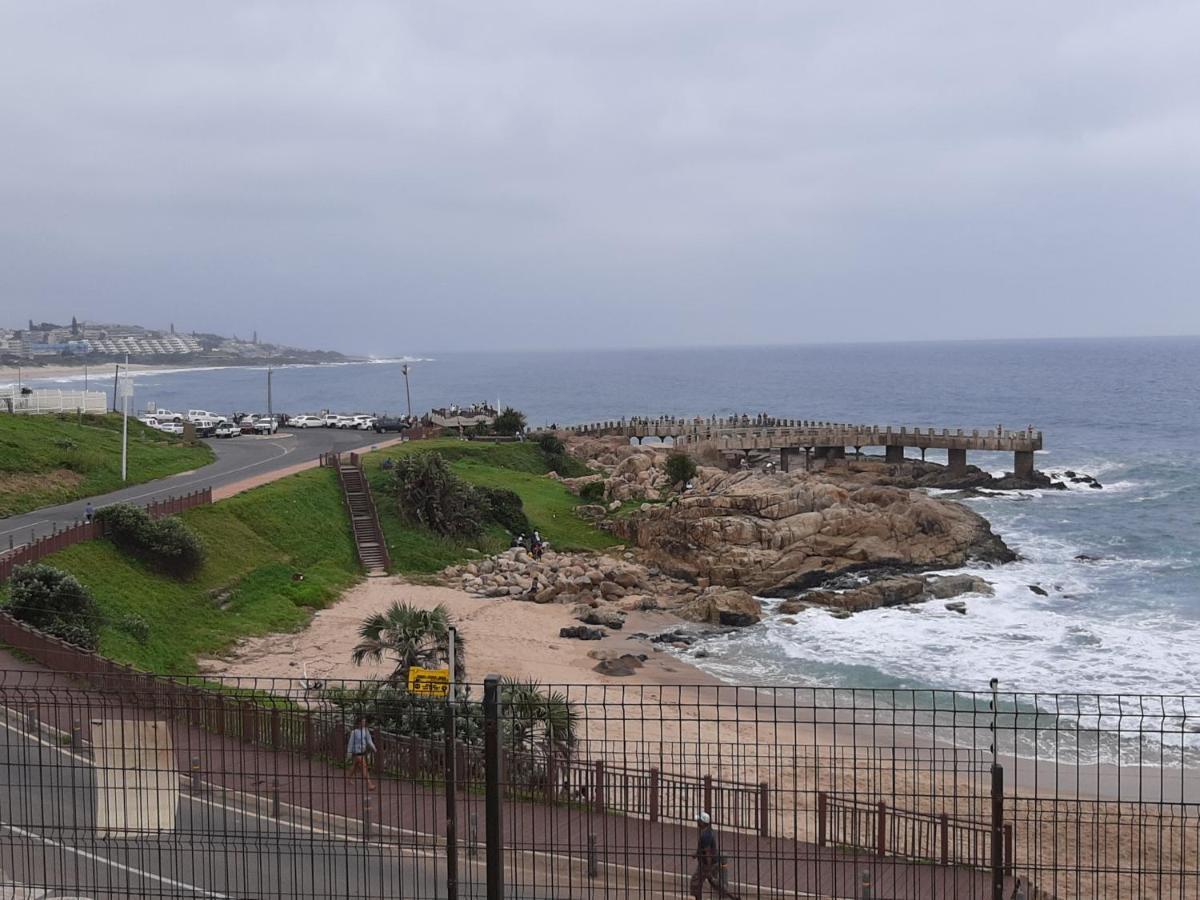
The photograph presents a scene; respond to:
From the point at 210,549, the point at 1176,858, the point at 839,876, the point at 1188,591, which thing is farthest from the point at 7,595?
the point at 1188,591

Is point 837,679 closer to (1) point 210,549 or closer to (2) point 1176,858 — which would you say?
(2) point 1176,858

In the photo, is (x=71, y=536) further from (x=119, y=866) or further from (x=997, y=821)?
(x=997, y=821)

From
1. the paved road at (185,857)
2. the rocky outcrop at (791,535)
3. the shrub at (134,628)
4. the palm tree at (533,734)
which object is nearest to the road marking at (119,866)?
the paved road at (185,857)

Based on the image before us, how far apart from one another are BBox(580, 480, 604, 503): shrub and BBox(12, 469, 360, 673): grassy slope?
12227 mm

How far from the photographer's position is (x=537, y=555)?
1788 inches

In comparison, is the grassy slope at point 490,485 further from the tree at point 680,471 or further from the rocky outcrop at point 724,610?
the rocky outcrop at point 724,610

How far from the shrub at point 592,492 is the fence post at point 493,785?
1681 inches

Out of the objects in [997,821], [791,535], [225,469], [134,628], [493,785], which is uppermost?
[225,469]

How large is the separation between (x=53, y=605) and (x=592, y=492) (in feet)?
99.3

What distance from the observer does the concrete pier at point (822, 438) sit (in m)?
72.8

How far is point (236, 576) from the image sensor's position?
36.4m

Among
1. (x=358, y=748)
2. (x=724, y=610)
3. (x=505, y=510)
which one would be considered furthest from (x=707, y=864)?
(x=505, y=510)

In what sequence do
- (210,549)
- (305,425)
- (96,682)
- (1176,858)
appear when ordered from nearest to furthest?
(96,682), (1176,858), (210,549), (305,425)

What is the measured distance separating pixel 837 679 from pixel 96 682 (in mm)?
20159
